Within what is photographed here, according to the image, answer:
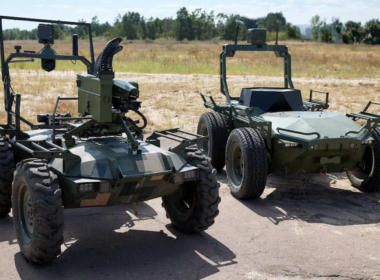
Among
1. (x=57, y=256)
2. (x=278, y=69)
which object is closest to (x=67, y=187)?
(x=57, y=256)

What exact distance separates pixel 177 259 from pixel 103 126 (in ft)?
4.99

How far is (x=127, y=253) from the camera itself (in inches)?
215

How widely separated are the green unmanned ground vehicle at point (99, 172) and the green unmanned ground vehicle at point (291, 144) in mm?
1354


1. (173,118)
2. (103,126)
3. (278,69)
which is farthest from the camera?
(278,69)

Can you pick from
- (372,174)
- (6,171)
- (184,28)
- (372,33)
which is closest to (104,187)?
(6,171)

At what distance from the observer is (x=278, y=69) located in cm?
2423

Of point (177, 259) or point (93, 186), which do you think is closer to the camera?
point (93, 186)

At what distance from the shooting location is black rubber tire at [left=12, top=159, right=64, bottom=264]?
471cm

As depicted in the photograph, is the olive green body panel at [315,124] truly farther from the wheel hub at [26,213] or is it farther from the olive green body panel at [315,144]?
the wheel hub at [26,213]

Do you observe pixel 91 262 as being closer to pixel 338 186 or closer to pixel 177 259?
pixel 177 259

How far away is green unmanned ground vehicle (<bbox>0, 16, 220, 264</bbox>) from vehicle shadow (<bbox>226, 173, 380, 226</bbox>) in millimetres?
1396

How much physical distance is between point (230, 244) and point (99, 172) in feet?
5.22

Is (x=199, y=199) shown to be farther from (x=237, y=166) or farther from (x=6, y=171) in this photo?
(x=237, y=166)

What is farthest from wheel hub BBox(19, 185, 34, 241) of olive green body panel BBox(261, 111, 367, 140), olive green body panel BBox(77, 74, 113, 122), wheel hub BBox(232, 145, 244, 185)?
olive green body panel BBox(261, 111, 367, 140)
